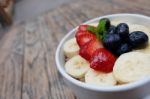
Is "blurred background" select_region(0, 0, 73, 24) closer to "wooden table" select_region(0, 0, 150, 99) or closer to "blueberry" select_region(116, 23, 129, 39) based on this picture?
"wooden table" select_region(0, 0, 150, 99)

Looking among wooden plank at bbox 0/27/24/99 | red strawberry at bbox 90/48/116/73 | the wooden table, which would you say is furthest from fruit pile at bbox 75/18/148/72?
wooden plank at bbox 0/27/24/99

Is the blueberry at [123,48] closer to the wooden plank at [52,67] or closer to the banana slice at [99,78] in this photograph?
the banana slice at [99,78]

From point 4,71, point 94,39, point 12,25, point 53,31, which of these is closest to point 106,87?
point 94,39

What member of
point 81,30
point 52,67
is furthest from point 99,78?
point 52,67

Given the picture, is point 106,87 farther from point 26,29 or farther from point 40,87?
point 26,29

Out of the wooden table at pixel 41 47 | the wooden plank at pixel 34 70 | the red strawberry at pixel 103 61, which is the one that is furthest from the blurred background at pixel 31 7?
the red strawberry at pixel 103 61
